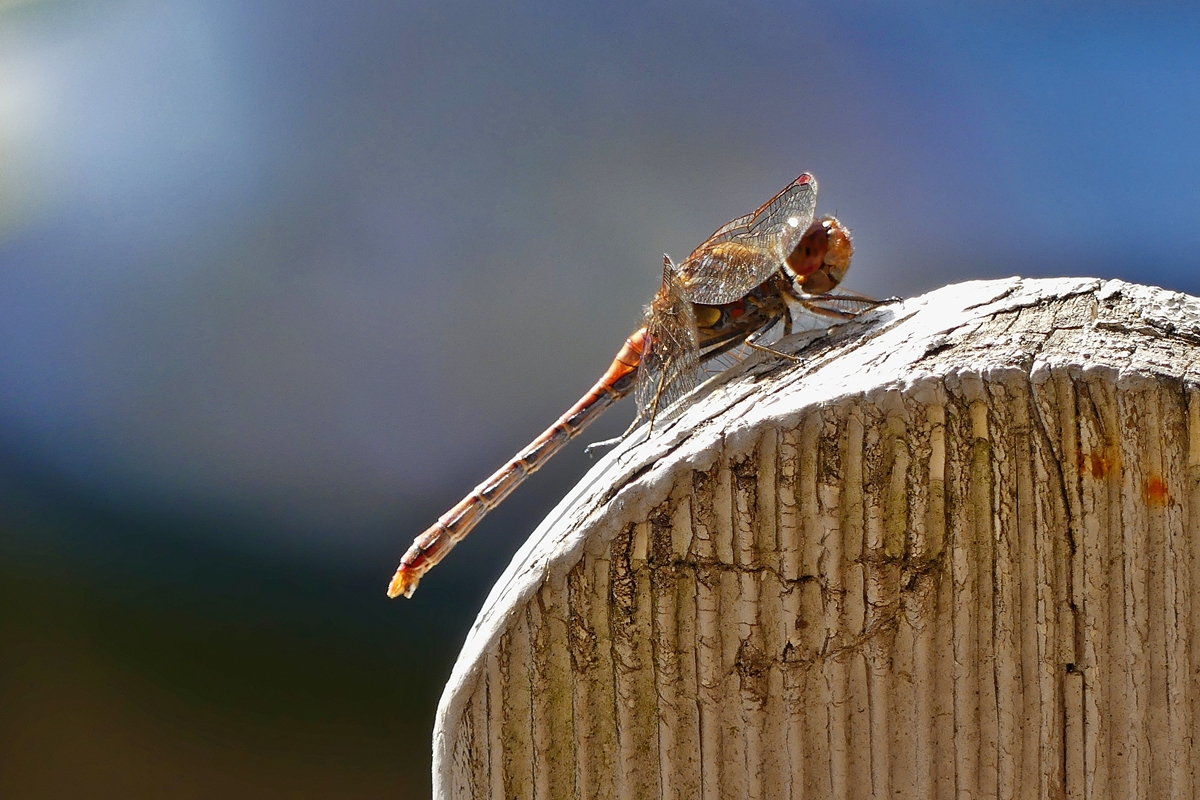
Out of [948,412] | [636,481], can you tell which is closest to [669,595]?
[636,481]

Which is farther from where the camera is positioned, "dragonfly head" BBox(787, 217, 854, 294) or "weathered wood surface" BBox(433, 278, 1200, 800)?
"dragonfly head" BBox(787, 217, 854, 294)

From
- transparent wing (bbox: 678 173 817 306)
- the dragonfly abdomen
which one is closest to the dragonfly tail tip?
the dragonfly abdomen

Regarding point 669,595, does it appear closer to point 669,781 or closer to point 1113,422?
point 669,781

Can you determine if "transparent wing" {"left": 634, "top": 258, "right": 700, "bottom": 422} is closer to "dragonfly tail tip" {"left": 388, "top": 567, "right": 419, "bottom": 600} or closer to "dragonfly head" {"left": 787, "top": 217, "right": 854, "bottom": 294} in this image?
"dragonfly head" {"left": 787, "top": 217, "right": 854, "bottom": 294}

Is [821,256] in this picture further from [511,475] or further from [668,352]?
[511,475]

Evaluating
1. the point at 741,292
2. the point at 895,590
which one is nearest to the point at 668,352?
the point at 741,292

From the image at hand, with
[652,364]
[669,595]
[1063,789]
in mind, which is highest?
[652,364]

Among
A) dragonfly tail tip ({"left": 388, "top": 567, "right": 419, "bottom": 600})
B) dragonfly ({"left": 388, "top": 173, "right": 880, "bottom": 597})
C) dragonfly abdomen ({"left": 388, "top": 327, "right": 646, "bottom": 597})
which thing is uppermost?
dragonfly ({"left": 388, "top": 173, "right": 880, "bottom": 597})

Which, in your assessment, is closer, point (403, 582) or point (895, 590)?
point (895, 590)
